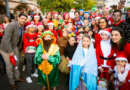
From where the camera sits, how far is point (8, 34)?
112 inches

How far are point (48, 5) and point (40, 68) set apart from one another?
1824 centimetres

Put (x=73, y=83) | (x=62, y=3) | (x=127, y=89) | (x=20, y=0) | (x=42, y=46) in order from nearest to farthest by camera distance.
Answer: (x=127, y=89), (x=73, y=83), (x=42, y=46), (x=20, y=0), (x=62, y=3)

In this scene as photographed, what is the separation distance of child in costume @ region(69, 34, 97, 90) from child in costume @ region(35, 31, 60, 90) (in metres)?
0.60

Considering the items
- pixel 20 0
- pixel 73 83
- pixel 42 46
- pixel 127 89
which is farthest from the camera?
pixel 20 0

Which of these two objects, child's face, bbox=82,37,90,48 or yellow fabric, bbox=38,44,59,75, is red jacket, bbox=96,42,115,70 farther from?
yellow fabric, bbox=38,44,59,75

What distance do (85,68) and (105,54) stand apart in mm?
615

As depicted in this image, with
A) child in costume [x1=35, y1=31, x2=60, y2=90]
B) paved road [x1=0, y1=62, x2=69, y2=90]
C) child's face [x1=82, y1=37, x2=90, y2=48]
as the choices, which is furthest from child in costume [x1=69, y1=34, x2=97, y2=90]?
paved road [x1=0, y1=62, x2=69, y2=90]

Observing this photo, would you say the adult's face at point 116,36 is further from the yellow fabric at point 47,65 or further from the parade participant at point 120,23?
the yellow fabric at point 47,65

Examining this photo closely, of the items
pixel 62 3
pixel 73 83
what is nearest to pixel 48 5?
pixel 62 3

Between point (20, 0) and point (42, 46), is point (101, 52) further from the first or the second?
point (20, 0)

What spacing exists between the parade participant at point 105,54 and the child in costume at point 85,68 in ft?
0.75

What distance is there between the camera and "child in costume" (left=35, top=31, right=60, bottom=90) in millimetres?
2791

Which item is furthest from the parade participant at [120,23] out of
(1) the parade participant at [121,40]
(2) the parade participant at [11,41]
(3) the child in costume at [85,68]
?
(2) the parade participant at [11,41]

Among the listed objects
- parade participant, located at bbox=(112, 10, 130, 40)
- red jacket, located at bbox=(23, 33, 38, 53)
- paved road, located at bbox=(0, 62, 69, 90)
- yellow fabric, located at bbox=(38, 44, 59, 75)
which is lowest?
paved road, located at bbox=(0, 62, 69, 90)
